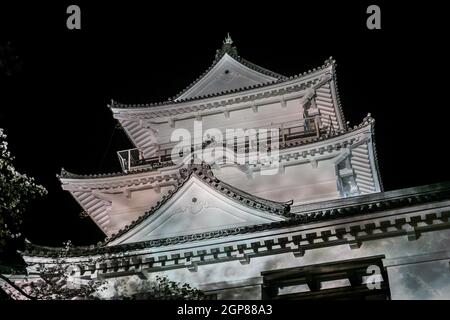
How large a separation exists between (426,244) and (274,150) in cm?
935

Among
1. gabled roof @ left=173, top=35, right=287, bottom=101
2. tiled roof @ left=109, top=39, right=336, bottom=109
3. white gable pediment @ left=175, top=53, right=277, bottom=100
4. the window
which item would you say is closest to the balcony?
tiled roof @ left=109, top=39, right=336, bottom=109

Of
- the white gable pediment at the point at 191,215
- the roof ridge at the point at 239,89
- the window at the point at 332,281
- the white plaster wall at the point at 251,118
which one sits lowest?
the window at the point at 332,281

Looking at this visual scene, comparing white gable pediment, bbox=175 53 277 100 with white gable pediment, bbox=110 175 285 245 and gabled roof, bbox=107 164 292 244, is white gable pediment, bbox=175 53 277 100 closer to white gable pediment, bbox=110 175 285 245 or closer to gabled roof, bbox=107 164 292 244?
gabled roof, bbox=107 164 292 244

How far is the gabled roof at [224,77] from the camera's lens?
25.7 metres

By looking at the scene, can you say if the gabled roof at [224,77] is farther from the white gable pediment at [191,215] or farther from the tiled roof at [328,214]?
the tiled roof at [328,214]

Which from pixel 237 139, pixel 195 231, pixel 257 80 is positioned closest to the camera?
pixel 195 231

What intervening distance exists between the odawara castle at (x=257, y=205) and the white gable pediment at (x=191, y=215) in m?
0.03

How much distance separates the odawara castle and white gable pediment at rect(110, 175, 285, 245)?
0.03m

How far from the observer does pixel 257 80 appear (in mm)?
25359

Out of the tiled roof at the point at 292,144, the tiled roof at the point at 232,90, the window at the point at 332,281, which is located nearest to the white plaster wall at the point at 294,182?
the tiled roof at the point at 292,144
